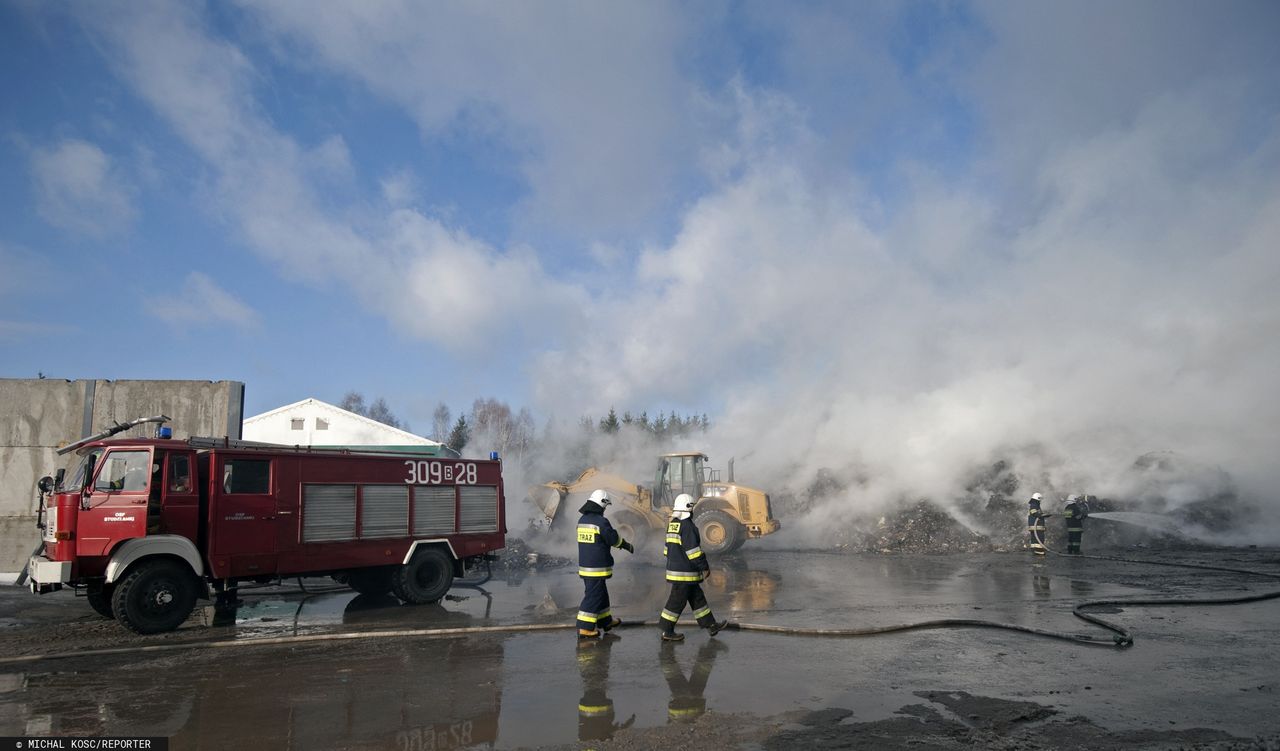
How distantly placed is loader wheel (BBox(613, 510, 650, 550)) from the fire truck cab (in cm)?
766

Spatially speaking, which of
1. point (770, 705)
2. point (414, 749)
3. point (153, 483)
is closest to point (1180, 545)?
point (770, 705)

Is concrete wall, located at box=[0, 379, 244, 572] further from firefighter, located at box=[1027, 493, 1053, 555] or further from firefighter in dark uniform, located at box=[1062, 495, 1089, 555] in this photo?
firefighter in dark uniform, located at box=[1062, 495, 1089, 555]

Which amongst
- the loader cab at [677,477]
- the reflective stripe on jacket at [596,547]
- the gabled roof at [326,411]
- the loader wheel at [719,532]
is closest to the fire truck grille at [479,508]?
the reflective stripe on jacket at [596,547]

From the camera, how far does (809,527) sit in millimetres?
24969

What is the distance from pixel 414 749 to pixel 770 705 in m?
2.80

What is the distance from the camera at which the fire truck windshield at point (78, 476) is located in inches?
372

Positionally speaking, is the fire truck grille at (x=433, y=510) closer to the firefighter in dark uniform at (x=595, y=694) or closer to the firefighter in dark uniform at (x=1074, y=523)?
the firefighter in dark uniform at (x=595, y=694)

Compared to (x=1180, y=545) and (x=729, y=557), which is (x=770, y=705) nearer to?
(x=729, y=557)

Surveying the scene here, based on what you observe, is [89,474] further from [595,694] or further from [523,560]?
[523,560]

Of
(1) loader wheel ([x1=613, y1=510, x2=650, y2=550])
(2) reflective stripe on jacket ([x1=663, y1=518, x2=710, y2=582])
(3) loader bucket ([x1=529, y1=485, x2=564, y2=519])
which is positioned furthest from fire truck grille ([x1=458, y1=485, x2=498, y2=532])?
(3) loader bucket ([x1=529, y1=485, x2=564, y2=519])

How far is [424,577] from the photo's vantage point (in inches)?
475

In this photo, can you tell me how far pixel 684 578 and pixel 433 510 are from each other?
217 inches

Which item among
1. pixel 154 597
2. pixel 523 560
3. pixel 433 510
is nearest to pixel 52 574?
pixel 154 597

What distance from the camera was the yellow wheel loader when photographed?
20.0 m
